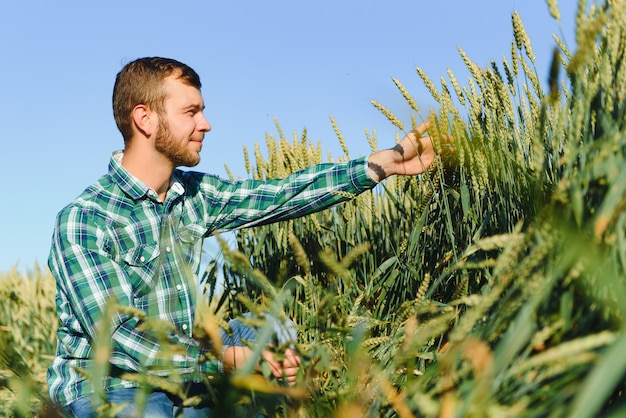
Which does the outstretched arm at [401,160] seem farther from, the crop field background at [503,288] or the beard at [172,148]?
the beard at [172,148]

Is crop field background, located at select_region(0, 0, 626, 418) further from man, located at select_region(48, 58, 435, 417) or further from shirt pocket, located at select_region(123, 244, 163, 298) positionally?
shirt pocket, located at select_region(123, 244, 163, 298)

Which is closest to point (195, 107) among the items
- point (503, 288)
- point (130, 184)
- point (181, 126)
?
point (181, 126)

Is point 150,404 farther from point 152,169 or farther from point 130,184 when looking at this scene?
point 152,169

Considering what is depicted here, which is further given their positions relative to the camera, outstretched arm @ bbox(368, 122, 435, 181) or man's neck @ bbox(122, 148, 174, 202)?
man's neck @ bbox(122, 148, 174, 202)

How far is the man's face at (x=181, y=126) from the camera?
8.17 feet

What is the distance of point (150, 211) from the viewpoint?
2.41 metres

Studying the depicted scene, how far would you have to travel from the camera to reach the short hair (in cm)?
261

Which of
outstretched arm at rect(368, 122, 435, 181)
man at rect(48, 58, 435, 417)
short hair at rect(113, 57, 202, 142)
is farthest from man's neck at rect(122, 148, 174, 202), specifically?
outstretched arm at rect(368, 122, 435, 181)

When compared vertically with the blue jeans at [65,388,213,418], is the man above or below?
above

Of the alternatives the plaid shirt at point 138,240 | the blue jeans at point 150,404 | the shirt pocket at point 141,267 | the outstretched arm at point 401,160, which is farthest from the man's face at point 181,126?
the blue jeans at point 150,404

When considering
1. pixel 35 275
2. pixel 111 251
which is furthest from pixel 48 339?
pixel 111 251

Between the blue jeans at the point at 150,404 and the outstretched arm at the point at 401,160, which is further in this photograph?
the outstretched arm at the point at 401,160

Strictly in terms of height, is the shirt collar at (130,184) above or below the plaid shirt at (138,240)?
above

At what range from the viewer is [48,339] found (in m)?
3.83
